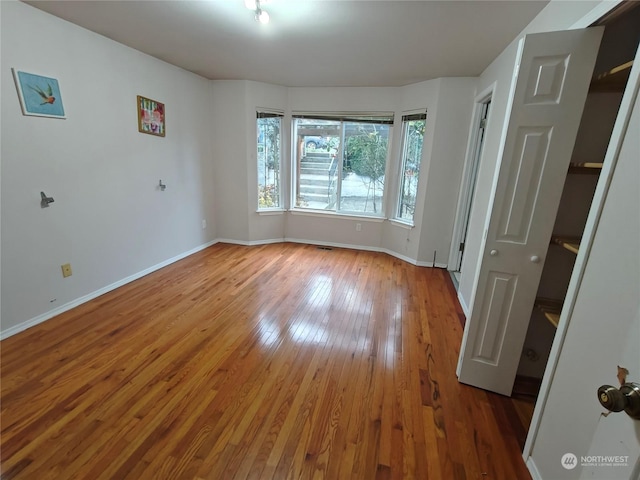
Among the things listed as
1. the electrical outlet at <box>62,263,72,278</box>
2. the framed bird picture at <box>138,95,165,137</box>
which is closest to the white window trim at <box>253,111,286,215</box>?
the framed bird picture at <box>138,95,165,137</box>

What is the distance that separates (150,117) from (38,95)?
109 centimetres

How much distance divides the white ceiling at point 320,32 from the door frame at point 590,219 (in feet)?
3.14

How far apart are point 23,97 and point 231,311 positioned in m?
2.27

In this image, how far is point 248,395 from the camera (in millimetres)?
1777

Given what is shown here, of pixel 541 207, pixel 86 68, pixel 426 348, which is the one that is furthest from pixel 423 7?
pixel 86 68

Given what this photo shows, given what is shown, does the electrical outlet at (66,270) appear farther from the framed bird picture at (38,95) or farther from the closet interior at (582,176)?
the closet interior at (582,176)

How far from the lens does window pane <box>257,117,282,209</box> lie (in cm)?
443

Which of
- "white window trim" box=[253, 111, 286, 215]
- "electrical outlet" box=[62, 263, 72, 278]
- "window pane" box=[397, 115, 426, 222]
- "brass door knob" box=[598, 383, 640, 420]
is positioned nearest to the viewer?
"brass door knob" box=[598, 383, 640, 420]

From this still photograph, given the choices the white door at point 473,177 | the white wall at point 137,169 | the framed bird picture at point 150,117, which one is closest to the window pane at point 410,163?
the white wall at point 137,169

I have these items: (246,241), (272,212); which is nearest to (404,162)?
(272,212)

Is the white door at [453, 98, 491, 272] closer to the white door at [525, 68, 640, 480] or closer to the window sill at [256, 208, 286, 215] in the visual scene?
the white door at [525, 68, 640, 480]

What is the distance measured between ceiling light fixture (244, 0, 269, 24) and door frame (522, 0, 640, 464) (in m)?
1.83

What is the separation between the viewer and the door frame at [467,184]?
3.35 meters

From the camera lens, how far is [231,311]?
2.72 m
